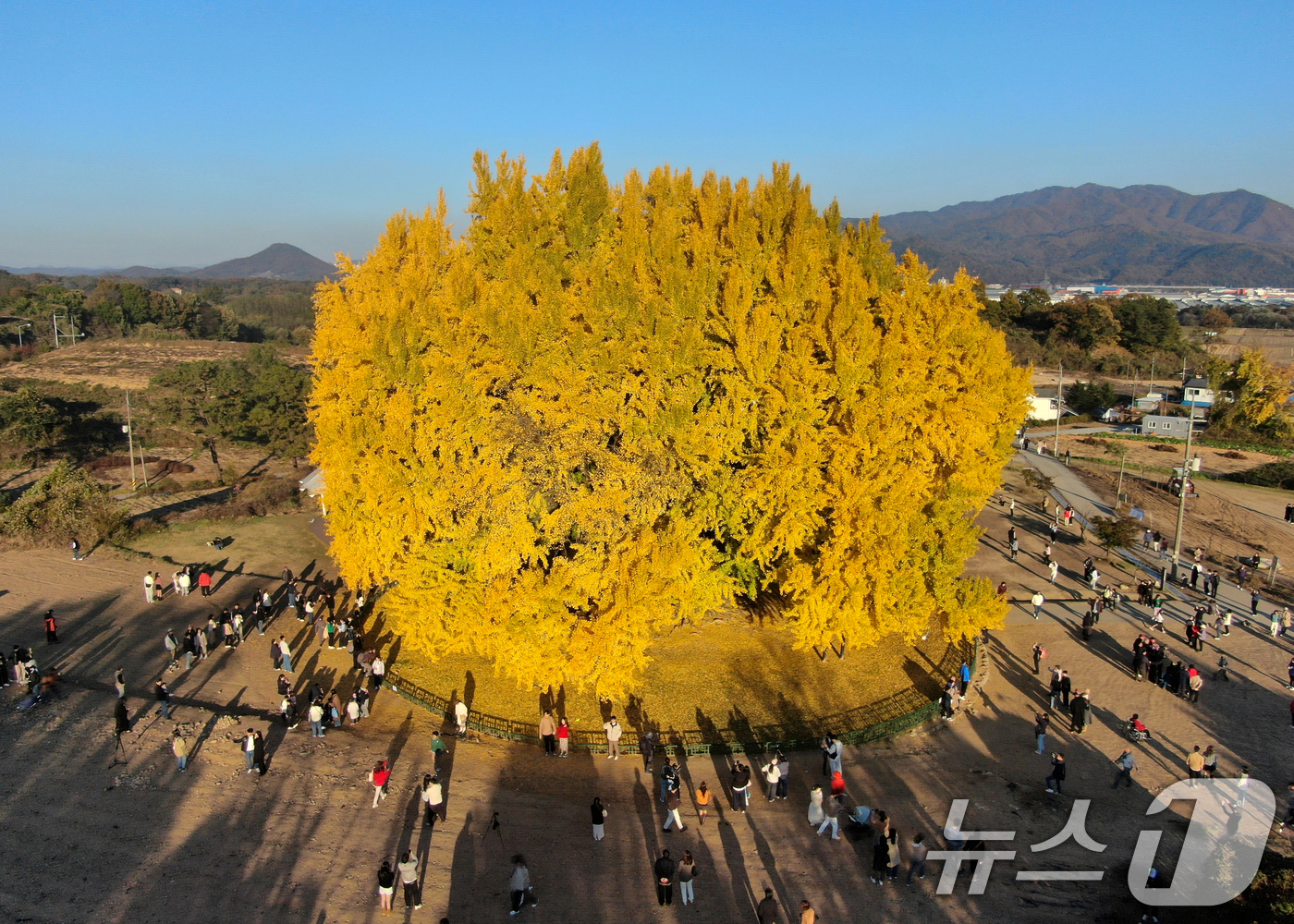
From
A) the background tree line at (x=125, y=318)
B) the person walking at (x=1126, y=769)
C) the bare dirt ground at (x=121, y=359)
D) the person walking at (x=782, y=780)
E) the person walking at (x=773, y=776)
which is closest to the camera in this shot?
the person walking at (x=773, y=776)

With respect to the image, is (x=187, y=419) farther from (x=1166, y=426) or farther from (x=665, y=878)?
(x=1166, y=426)

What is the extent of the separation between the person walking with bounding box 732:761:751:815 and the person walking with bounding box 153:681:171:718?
13.2 m

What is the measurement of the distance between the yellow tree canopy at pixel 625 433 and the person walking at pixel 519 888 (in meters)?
5.52

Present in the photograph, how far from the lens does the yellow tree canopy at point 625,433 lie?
18.1 meters

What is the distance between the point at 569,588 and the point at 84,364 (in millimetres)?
84878

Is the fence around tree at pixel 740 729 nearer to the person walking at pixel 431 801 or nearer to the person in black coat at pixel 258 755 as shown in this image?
the person walking at pixel 431 801

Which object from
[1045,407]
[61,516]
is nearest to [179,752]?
[61,516]

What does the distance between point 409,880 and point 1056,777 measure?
43.9 feet

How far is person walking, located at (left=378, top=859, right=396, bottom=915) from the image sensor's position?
11.9 m

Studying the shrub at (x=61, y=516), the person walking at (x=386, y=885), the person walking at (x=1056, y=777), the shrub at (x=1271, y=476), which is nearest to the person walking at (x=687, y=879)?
the person walking at (x=386, y=885)

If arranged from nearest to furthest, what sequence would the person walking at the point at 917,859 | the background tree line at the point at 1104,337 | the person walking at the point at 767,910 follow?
1. the person walking at the point at 767,910
2. the person walking at the point at 917,859
3. the background tree line at the point at 1104,337

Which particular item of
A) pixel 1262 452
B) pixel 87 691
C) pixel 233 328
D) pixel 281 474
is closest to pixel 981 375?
pixel 87 691

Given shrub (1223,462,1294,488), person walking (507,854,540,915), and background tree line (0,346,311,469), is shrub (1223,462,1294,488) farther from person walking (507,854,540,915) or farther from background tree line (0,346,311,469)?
background tree line (0,346,311,469)

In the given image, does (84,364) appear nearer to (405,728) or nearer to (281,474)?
(281,474)
